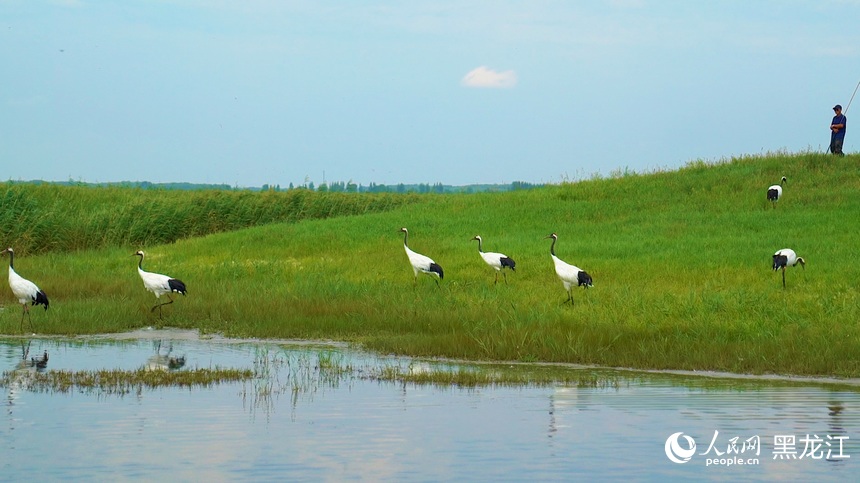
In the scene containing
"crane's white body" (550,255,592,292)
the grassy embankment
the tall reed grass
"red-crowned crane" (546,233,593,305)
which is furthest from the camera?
the tall reed grass

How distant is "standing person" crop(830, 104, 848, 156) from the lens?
124 feet

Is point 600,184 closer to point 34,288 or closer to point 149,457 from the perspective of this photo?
point 34,288

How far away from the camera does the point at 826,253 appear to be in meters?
25.4

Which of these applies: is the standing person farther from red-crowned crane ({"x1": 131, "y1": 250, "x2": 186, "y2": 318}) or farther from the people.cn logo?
the people.cn logo

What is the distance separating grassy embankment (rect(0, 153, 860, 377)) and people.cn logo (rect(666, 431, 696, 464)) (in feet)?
16.2

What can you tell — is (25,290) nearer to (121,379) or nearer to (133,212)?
(121,379)

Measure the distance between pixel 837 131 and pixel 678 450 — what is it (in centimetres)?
3272

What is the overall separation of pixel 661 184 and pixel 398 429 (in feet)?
99.5

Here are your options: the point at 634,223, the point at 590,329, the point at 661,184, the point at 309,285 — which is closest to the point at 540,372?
the point at 590,329

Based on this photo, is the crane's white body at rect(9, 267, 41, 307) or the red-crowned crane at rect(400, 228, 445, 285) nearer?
the crane's white body at rect(9, 267, 41, 307)

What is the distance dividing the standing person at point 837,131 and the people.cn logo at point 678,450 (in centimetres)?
2994

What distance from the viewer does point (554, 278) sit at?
78.5ft

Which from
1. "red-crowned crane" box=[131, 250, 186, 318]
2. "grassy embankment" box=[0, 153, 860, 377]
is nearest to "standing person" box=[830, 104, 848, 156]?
"grassy embankment" box=[0, 153, 860, 377]

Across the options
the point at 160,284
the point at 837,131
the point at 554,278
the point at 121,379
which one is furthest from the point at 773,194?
the point at 121,379
